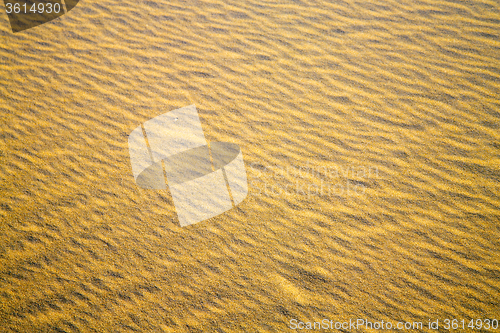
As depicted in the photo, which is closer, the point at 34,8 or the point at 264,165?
the point at 264,165

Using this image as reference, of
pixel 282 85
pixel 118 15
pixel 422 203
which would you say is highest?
pixel 118 15

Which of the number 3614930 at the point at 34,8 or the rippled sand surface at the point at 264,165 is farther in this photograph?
the number 3614930 at the point at 34,8

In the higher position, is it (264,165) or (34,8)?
(34,8)

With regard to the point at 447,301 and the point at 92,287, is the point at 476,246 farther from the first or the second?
the point at 92,287

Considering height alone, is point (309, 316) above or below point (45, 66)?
below

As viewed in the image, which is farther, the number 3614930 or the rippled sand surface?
the number 3614930

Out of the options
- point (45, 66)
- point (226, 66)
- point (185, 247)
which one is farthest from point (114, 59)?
point (185, 247)

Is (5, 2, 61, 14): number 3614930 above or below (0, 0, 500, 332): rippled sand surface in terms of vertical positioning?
above

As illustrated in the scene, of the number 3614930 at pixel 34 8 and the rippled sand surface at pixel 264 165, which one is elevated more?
the number 3614930 at pixel 34 8
